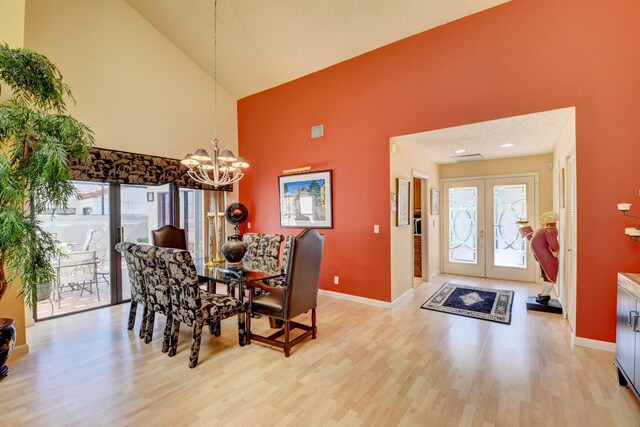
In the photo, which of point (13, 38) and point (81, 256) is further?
point (81, 256)

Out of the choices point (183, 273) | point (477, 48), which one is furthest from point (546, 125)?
point (183, 273)

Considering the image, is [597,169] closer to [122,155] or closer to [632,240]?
[632,240]

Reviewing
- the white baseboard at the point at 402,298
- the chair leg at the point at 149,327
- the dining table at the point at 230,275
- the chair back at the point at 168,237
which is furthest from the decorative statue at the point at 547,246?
the chair back at the point at 168,237

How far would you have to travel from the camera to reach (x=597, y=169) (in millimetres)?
2779

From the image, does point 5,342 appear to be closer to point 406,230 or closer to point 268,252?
point 268,252

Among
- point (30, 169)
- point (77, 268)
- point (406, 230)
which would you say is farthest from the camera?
point (406, 230)

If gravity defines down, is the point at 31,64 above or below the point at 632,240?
above

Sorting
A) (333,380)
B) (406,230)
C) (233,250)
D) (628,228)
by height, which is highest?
(628,228)

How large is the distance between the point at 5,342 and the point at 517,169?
7266 millimetres

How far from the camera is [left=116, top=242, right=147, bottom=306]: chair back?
3.00 meters

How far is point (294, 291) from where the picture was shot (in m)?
2.77

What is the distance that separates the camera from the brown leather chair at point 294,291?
2.73 m

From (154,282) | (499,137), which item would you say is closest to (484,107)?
(499,137)

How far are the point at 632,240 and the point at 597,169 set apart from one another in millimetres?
717
